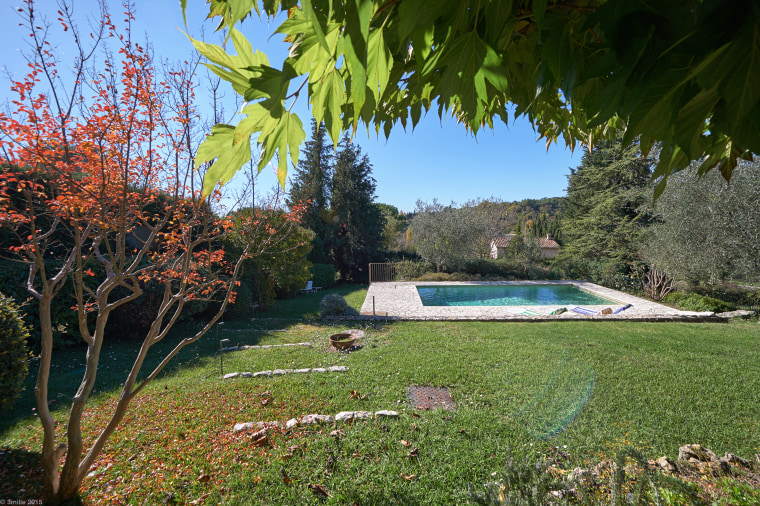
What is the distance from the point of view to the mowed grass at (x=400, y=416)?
2590mm


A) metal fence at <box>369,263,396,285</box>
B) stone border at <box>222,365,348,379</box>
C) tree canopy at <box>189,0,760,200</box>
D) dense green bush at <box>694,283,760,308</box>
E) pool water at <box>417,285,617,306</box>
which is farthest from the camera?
metal fence at <box>369,263,396,285</box>

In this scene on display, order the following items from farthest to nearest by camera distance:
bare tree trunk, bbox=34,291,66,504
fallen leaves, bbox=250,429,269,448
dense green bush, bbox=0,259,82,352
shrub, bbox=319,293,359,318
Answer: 1. shrub, bbox=319,293,359,318
2. dense green bush, bbox=0,259,82,352
3. fallen leaves, bbox=250,429,269,448
4. bare tree trunk, bbox=34,291,66,504

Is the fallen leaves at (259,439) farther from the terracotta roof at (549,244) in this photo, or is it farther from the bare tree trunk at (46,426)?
the terracotta roof at (549,244)

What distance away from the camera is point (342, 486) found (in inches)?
99.7

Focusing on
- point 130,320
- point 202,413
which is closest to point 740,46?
point 202,413

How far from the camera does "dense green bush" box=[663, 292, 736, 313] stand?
35.0 ft

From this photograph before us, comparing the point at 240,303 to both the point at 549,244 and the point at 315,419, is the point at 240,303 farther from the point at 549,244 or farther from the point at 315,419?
the point at 549,244

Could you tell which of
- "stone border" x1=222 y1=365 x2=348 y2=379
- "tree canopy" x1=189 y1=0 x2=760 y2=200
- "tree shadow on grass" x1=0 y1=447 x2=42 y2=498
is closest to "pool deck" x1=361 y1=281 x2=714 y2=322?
"stone border" x1=222 y1=365 x2=348 y2=379

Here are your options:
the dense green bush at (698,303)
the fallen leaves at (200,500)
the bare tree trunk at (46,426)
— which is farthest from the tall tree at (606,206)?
the bare tree trunk at (46,426)

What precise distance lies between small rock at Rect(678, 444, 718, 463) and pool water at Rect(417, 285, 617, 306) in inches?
424

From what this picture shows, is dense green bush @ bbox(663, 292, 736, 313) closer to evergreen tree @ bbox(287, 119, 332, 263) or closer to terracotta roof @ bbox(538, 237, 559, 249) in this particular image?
evergreen tree @ bbox(287, 119, 332, 263)

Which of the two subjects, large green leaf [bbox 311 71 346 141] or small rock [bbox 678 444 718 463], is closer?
large green leaf [bbox 311 71 346 141]

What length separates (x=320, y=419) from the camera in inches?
140

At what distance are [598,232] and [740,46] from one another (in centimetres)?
2266
